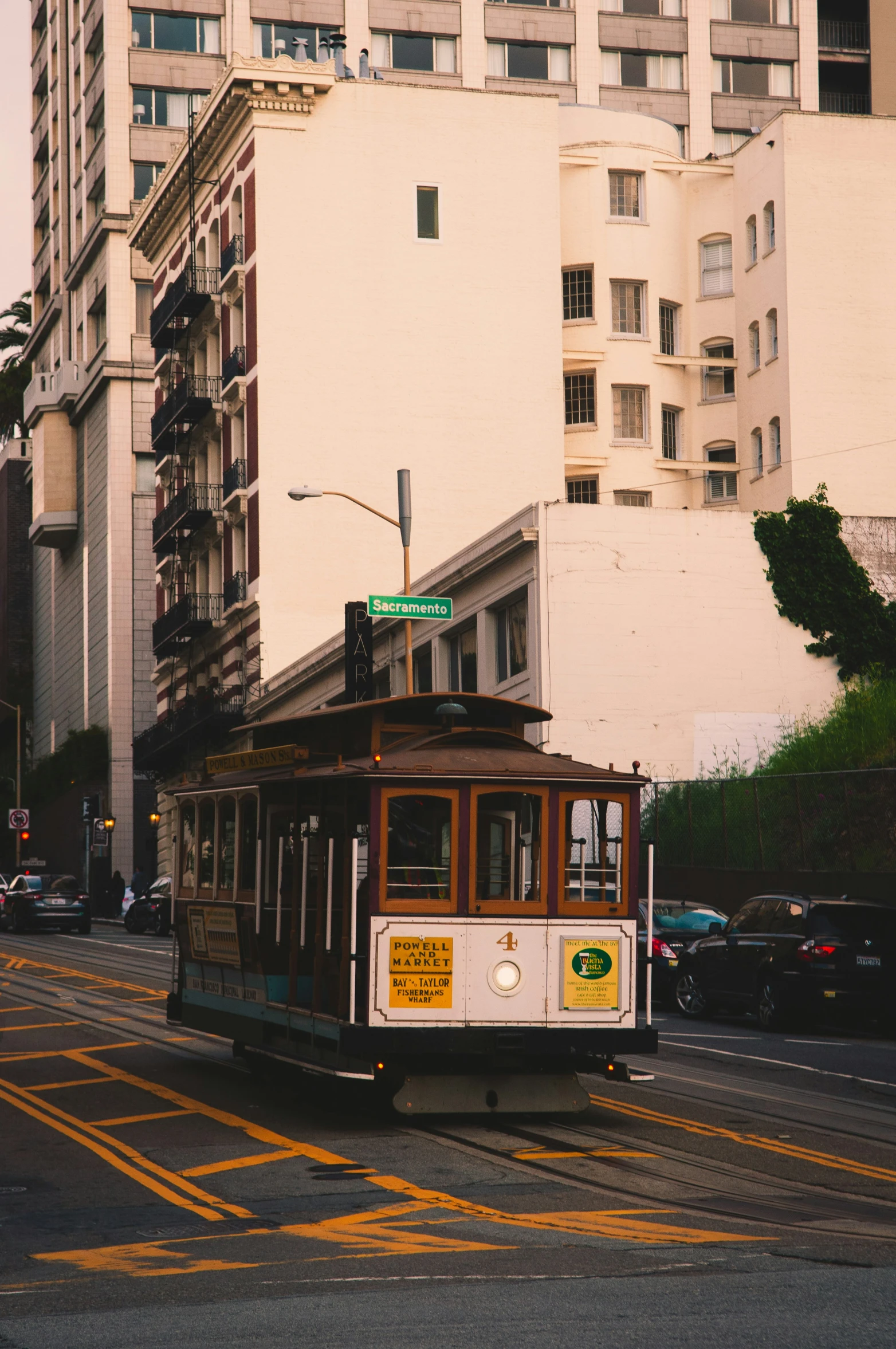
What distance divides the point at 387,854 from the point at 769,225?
4451 centimetres

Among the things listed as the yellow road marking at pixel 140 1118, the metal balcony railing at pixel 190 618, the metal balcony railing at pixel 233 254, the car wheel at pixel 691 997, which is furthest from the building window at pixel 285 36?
the yellow road marking at pixel 140 1118

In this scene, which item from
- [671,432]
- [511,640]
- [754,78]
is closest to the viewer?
→ [511,640]

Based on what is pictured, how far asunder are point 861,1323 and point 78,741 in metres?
69.4

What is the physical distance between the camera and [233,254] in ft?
184

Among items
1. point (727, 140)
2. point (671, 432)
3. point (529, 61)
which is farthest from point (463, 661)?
point (727, 140)

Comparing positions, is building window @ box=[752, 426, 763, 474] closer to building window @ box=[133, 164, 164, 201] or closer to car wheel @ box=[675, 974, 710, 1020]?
building window @ box=[133, 164, 164, 201]

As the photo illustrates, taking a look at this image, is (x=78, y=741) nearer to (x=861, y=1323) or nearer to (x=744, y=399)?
(x=744, y=399)

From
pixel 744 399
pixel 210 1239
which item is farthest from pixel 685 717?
pixel 210 1239

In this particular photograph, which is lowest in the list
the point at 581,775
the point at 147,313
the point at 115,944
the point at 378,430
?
the point at 115,944

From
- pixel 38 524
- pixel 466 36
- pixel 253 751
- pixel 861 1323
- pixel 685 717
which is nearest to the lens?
pixel 861 1323

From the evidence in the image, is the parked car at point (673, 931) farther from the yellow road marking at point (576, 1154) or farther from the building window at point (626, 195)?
the building window at point (626, 195)

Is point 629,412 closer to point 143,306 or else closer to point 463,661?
point 463,661

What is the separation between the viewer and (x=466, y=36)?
70500mm

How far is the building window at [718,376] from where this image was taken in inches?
2269
